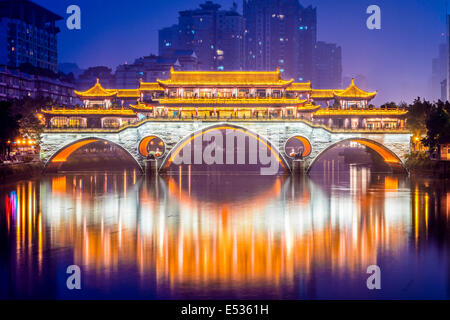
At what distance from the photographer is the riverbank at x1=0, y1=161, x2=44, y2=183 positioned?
44859 millimetres

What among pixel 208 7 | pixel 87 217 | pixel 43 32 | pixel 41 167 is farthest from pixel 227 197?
pixel 208 7

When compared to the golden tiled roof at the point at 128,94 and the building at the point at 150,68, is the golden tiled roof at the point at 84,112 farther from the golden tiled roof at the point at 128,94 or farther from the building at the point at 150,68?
the building at the point at 150,68

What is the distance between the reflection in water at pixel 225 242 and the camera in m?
14.9

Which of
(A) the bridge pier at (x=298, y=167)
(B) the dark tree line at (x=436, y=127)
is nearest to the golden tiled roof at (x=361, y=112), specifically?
(B) the dark tree line at (x=436, y=127)

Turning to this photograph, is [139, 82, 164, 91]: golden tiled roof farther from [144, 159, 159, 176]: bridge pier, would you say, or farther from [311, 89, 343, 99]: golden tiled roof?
[311, 89, 343, 99]: golden tiled roof

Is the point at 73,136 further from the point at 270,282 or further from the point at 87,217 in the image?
the point at 270,282

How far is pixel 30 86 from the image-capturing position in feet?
291

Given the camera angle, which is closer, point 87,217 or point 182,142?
point 87,217

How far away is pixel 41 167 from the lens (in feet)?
174

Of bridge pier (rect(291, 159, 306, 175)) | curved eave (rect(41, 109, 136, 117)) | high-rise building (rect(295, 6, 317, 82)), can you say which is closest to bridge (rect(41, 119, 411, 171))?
bridge pier (rect(291, 159, 306, 175))

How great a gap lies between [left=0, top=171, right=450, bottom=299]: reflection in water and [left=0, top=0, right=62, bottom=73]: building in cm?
7226

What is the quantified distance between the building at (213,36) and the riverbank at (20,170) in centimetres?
10560

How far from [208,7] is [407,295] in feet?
517
